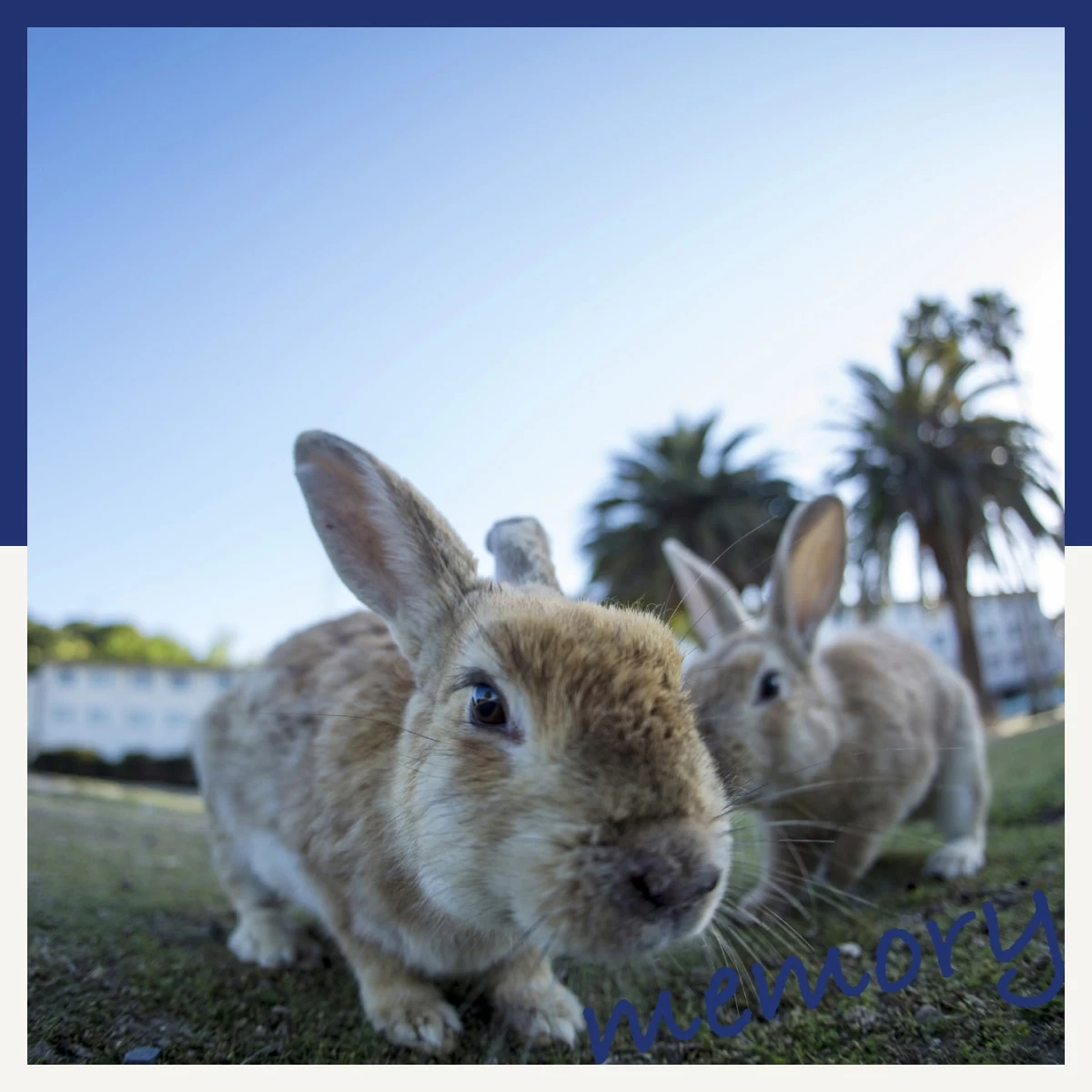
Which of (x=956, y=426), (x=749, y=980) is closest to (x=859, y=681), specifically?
(x=749, y=980)

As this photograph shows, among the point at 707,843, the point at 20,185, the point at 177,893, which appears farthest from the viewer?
the point at 177,893

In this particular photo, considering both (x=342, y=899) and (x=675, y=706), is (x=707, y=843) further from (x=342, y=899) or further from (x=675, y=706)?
(x=342, y=899)

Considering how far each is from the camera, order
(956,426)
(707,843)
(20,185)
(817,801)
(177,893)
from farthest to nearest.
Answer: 1. (956,426)
2. (177,893)
3. (817,801)
4. (20,185)
5. (707,843)

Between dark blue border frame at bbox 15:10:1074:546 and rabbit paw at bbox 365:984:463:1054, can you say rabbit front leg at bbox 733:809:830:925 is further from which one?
dark blue border frame at bbox 15:10:1074:546

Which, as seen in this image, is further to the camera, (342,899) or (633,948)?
(342,899)

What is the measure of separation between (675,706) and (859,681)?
7.20 feet

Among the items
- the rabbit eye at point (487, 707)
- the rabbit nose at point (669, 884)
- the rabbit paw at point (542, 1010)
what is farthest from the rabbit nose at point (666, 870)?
the rabbit paw at point (542, 1010)

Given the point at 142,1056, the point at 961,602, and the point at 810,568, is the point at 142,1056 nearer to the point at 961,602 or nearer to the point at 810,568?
→ the point at 810,568

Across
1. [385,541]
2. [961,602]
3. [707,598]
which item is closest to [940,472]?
[961,602]

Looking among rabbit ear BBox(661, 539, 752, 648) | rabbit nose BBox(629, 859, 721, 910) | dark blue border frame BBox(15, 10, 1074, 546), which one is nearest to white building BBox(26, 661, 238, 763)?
rabbit ear BBox(661, 539, 752, 648)

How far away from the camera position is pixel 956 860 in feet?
11.4

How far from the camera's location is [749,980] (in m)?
→ 2.35

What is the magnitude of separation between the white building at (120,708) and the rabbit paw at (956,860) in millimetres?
4523

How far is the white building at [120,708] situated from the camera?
21.7ft
